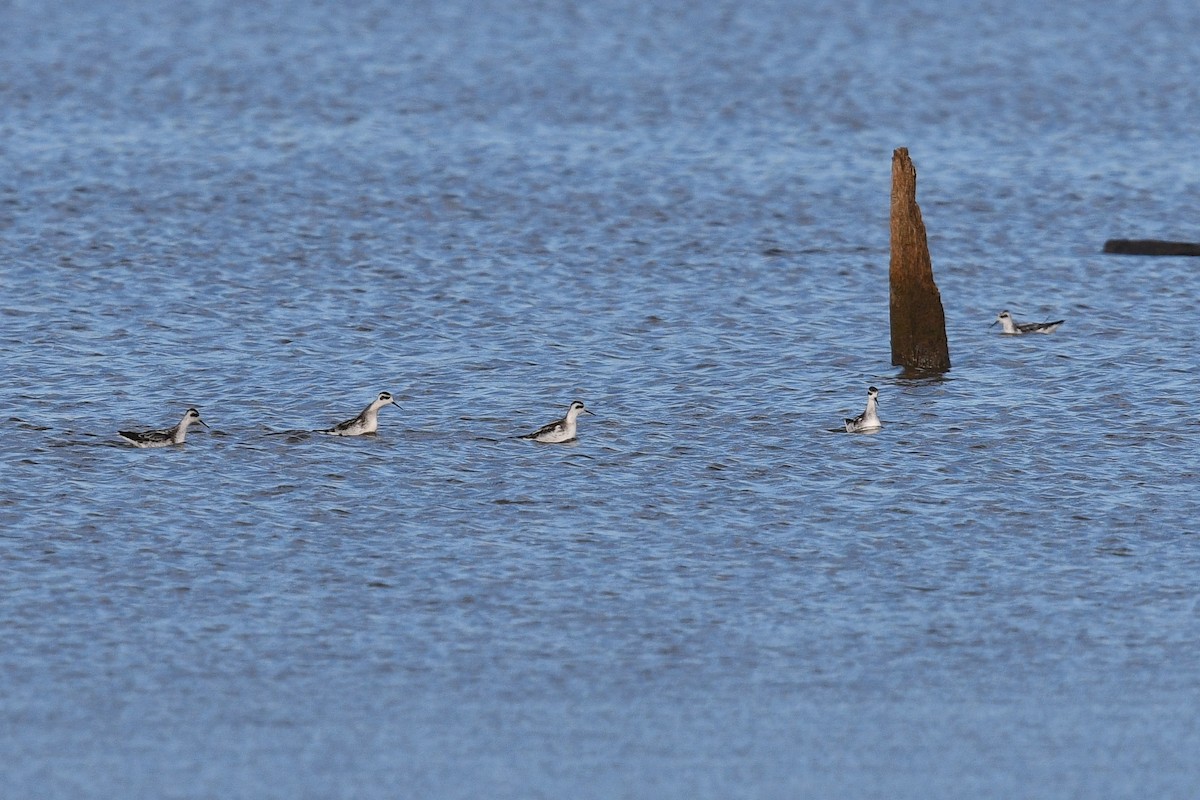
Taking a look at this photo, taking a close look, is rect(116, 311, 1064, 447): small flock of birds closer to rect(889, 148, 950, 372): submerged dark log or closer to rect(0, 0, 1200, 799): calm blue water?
rect(0, 0, 1200, 799): calm blue water

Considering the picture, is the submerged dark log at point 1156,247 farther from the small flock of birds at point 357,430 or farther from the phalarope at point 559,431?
the phalarope at point 559,431

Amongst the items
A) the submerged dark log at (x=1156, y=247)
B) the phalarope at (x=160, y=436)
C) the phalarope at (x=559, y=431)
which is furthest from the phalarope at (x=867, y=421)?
the submerged dark log at (x=1156, y=247)

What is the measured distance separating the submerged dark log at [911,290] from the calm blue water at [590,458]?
0.52 metres

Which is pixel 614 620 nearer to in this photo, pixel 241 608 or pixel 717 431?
pixel 241 608

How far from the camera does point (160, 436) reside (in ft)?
72.4

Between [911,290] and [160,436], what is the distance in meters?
10.7

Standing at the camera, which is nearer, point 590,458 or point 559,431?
point 590,458

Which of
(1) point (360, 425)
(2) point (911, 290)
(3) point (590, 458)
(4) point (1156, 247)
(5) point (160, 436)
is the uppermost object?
(2) point (911, 290)

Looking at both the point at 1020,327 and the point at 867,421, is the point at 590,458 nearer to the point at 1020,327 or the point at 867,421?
the point at 867,421

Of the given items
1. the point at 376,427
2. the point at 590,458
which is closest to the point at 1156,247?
the point at 590,458

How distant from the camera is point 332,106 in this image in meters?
53.1

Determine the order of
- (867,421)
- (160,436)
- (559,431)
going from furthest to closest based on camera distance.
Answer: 1. (867,421)
2. (559,431)
3. (160,436)

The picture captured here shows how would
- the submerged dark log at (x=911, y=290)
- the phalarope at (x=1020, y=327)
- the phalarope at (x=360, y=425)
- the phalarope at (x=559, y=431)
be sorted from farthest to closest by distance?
the phalarope at (x=1020, y=327)
the submerged dark log at (x=911, y=290)
the phalarope at (x=360, y=425)
the phalarope at (x=559, y=431)

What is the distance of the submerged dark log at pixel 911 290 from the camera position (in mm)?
26328
